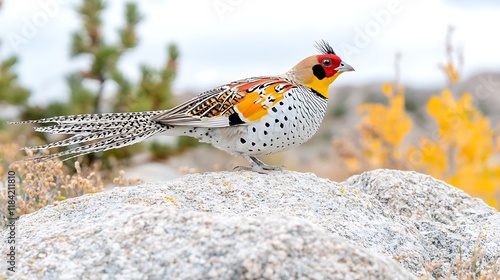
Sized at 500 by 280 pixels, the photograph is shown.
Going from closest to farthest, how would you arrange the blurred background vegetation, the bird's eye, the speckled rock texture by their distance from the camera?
the speckled rock texture
the bird's eye
the blurred background vegetation

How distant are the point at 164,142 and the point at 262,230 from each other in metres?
11.6

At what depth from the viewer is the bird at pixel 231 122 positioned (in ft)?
18.3

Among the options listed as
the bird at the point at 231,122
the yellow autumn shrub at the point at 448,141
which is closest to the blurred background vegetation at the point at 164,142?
the yellow autumn shrub at the point at 448,141

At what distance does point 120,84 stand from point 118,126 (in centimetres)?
884

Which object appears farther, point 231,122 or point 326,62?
point 326,62

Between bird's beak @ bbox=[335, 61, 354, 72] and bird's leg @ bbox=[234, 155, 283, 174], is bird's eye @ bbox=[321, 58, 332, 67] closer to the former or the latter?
bird's beak @ bbox=[335, 61, 354, 72]

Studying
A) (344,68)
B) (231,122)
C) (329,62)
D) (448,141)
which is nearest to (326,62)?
(329,62)

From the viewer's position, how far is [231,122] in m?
5.59

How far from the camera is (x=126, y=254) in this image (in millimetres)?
3791

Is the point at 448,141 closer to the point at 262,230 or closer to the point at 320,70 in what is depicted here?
the point at 320,70

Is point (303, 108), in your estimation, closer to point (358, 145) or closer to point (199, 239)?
point (199, 239)

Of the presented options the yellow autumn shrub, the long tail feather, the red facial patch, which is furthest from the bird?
the yellow autumn shrub

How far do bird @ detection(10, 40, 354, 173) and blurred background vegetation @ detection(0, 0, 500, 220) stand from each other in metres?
0.74

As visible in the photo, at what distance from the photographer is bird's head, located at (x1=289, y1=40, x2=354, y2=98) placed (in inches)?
236
